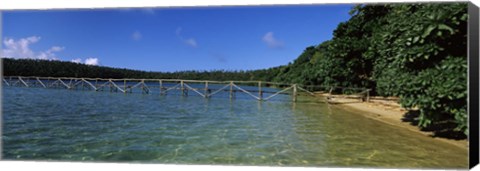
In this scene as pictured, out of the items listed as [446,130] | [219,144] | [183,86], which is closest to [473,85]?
[446,130]

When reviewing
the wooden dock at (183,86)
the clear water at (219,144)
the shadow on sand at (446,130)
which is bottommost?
the clear water at (219,144)

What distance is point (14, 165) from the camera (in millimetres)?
5238

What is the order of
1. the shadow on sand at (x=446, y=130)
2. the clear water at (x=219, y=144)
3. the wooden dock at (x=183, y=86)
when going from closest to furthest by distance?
the clear water at (x=219, y=144)
the shadow on sand at (x=446, y=130)
the wooden dock at (x=183, y=86)

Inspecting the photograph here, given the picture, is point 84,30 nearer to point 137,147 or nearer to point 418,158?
point 137,147

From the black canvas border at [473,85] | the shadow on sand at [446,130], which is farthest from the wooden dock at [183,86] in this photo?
the black canvas border at [473,85]

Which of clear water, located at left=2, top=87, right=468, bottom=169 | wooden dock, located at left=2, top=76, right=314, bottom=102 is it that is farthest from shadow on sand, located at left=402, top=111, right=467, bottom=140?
wooden dock, located at left=2, top=76, right=314, bottom=102

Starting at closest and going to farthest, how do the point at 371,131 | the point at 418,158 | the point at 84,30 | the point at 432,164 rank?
the point at 432,164, the point at 418,158, the point at 84,30, the point at 371,131

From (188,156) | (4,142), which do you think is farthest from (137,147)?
(4,142)

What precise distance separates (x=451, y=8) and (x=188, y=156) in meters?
4.27

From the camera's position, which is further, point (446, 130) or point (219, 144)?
point (446, 130)

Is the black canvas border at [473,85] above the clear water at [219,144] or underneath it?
above

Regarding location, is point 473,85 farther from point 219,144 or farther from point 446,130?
point 219,144

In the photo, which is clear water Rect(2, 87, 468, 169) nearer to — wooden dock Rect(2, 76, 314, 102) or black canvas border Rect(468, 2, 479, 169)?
black canvas border Rect(468, 2, 479, 169)

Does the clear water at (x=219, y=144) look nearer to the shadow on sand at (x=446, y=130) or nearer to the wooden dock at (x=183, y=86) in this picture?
the shadow on sand at (x=446, y=130)
